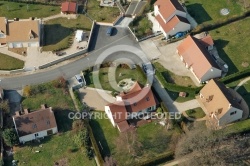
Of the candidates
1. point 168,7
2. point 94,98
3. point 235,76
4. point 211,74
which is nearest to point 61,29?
point 94,98

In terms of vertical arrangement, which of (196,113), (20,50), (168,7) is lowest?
(196,113)

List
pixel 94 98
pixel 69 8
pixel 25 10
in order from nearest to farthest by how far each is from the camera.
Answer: pixel 94 98 < pixel 69 8 < pixel 25 10

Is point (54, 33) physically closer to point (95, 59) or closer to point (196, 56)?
point (95, 59)

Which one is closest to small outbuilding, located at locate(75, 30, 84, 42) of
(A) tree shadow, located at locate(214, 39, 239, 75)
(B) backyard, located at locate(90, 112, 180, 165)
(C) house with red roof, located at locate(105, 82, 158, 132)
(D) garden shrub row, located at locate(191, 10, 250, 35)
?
(C) house with red roof, located at locate(105, 82, 158, 132)

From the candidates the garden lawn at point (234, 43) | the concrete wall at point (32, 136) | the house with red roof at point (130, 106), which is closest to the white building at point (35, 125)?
the concrete wall at point (32, 136)

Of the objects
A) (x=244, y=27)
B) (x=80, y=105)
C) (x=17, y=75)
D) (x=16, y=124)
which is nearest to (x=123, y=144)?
(x=80, y=105)

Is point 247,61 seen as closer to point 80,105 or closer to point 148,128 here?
point 148,128
